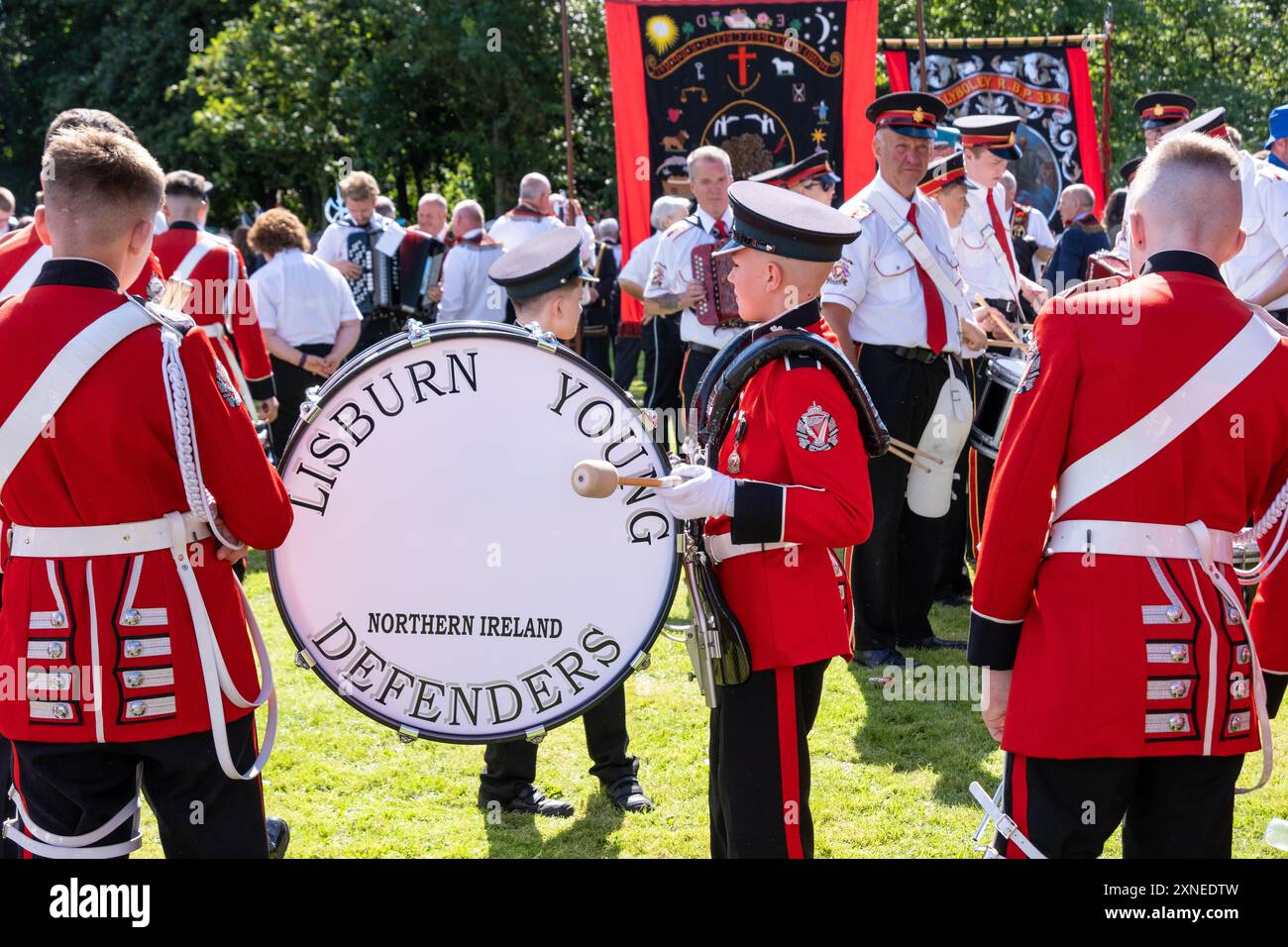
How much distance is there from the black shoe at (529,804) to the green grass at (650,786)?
4cm

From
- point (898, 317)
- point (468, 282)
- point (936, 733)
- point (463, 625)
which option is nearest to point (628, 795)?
point (936, 733)

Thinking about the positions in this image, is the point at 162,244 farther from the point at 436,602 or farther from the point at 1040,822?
the point at 1040,822

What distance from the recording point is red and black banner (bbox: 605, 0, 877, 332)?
1038 cm

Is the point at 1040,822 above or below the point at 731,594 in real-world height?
below

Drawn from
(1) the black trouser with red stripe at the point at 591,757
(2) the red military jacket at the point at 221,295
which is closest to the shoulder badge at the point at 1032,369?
(1) the black trouser with red stripe at the point at 591,757

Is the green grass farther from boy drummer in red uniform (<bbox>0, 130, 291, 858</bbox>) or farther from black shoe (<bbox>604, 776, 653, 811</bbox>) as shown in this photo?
boy drummer in red uniform (<bbox>0, 130, 291, 858</bbox>)

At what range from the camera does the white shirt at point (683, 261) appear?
24.2ft

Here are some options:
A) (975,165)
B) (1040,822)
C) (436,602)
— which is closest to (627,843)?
(436,602)

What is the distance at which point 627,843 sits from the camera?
14.6 ft

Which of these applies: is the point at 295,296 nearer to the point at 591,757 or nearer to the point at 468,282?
the point at 468,282

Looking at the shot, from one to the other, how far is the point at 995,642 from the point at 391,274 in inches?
352

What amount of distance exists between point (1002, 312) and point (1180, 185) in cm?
459

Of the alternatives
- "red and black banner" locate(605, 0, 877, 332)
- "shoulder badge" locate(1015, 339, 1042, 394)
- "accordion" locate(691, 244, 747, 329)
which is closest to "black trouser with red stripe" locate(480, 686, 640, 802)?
"shoulder badge" locate(1015, 339, 1042, 394)

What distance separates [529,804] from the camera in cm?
468
